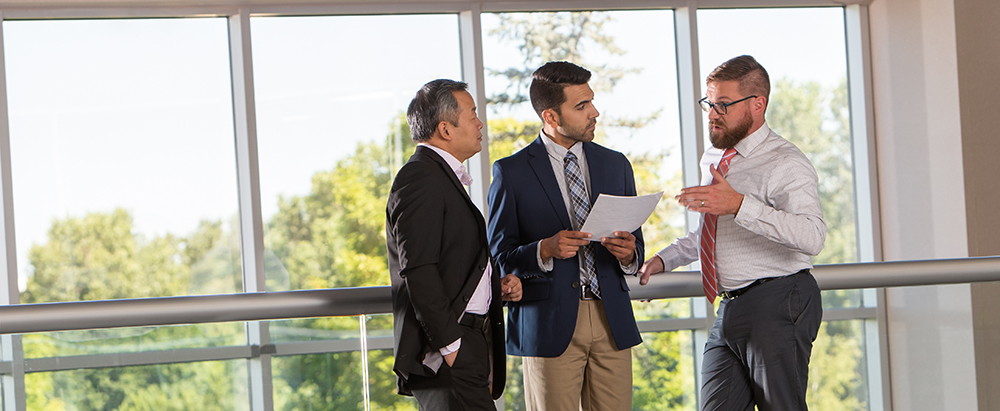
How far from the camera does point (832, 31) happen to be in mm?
5906

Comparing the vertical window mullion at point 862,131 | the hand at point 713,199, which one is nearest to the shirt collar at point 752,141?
the hand at point 713,199

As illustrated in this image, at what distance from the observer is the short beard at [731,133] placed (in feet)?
6.38

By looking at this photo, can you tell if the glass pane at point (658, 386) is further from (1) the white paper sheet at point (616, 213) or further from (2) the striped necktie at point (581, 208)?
(1) the white paper sheet at point (616, 213)

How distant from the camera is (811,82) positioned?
5883mm

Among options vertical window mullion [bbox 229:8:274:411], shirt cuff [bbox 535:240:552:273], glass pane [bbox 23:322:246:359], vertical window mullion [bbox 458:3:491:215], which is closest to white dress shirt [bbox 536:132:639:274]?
shirt cuff [bbox 535:240:552:273]

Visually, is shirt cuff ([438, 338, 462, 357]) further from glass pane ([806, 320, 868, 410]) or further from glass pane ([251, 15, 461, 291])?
glass pane ([251, 15, 461, 291])

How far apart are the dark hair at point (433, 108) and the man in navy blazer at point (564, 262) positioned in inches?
10.4

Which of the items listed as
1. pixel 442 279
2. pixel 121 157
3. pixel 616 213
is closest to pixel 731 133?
pixel 616 213

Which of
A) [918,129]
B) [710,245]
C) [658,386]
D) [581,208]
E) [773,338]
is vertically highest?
[918,129]

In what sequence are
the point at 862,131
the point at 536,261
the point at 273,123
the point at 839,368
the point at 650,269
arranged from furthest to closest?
the point at 862,131 < the point at 273,123 < the point at 839,368 < the point at 650,269 < the point at 536,261

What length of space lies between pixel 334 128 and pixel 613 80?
1945mm

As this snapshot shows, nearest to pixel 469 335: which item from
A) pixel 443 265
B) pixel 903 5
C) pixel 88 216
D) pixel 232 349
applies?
pixel 443 265

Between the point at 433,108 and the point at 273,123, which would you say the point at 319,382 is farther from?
the point at 273,123

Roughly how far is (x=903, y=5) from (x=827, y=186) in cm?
137
